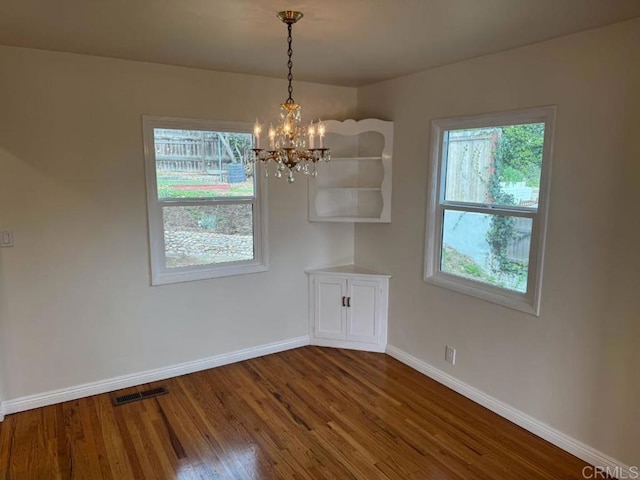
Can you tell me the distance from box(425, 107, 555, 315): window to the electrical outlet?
527 millimetres

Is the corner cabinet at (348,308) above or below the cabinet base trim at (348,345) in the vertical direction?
above

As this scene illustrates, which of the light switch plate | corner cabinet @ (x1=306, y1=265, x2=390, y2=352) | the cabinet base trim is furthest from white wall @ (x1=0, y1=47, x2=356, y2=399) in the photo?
the cabinet base trim

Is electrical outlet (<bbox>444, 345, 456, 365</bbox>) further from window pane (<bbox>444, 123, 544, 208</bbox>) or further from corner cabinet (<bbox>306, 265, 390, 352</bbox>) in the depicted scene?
window pane (<bbox>444, 123, 544, 208</bbox>)

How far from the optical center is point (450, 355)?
351cm

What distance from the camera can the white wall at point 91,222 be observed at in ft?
9.78

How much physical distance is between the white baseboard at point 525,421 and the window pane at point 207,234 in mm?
1829

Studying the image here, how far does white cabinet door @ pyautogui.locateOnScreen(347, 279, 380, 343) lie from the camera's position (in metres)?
4.12

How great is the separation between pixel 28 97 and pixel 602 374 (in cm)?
406

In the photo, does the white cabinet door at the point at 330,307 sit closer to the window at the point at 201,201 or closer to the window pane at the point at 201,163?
the window at the point at 201,201

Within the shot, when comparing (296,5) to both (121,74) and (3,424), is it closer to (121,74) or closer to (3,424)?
(121,74)

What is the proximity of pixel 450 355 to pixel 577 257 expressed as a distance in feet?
4.39

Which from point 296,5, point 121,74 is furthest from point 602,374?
point 121,74

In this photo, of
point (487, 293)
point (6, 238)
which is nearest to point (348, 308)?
point (487, 293)

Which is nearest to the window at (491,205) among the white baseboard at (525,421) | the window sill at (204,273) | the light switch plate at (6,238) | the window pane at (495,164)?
the window pane at (495,164)
